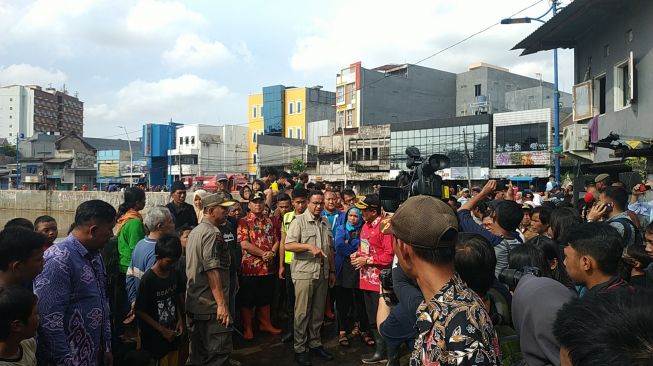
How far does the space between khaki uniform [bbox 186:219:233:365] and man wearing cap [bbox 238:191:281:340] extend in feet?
5.13

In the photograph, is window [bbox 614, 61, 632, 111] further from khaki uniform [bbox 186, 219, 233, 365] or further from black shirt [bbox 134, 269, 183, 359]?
black shirt [bbox 134, 269, 183, 359]

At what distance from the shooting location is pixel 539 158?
31.6m

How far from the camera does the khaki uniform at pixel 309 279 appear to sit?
499 cm

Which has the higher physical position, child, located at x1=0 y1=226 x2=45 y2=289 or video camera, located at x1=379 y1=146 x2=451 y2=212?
video camera, located at x1=379 y1=146 x2=451 y2=212

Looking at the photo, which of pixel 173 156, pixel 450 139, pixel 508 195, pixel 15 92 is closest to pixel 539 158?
pixel 450 139

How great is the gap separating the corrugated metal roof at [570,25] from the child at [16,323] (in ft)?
40.8

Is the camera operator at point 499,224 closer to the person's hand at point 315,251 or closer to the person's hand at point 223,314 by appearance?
the person's hand at point 315,251

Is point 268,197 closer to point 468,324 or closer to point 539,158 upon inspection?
point 468,324

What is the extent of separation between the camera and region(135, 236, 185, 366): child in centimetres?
376

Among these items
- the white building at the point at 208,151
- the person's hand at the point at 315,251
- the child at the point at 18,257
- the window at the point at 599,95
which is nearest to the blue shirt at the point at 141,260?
the child at the point at 18,257

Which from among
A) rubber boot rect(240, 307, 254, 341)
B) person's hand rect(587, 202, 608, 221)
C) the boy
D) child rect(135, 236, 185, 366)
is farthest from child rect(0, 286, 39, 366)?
person's hand rect(587, 202, 608, 221)

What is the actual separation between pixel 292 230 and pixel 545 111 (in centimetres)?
3105

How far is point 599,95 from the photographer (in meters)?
12.7

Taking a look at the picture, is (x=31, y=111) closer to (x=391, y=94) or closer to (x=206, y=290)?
(x=391, y=94)
